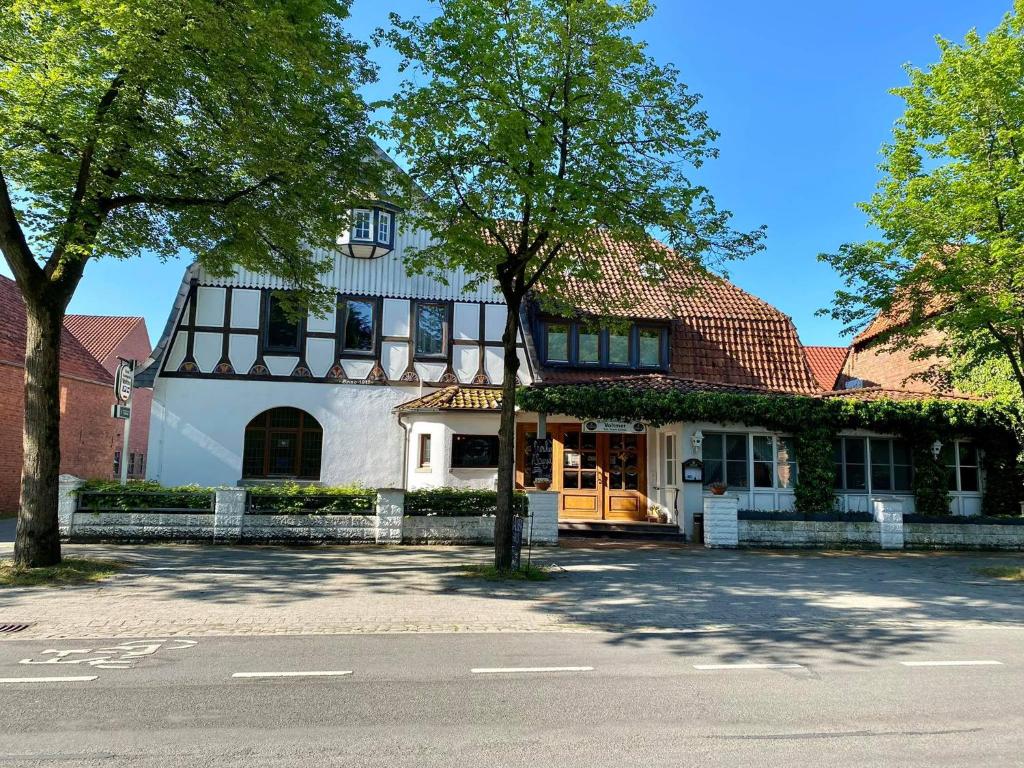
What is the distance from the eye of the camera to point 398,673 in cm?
617

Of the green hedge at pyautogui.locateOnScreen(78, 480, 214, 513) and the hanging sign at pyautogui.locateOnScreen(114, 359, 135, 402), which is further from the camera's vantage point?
the hanging sign at pyautogui.locateOnScreen(114, 359, 135, 402)

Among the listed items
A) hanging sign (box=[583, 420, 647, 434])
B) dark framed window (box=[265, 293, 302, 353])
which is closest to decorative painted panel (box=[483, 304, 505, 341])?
hanging sign (box=[583, 420, 647, 434])

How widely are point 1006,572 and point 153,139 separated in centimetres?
1621

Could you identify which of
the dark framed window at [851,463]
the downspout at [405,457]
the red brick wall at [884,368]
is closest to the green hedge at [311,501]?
the downspout at [405,457]

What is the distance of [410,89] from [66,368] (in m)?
20.9

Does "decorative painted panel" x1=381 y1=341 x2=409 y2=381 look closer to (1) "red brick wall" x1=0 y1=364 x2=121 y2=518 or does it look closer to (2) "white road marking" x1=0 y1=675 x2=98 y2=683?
(1) "red brick wall" x1=0 y1=364 x2=121 y2=518

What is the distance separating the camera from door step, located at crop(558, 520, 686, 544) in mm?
17203

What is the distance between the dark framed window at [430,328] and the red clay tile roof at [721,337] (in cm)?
342

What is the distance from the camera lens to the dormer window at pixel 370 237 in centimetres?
1986

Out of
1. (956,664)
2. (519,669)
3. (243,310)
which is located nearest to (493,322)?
(243,310)

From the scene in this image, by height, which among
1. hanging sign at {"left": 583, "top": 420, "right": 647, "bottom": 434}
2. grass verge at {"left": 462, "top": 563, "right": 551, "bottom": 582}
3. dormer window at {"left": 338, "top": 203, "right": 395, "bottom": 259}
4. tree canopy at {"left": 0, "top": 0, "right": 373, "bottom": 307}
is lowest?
grass verge at {"left": 462, "top": 563, "right": 551, "bottom": 582}

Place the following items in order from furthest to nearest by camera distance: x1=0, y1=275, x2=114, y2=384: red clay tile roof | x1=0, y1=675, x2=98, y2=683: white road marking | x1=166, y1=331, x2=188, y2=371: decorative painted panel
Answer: x1=0, y1=275, x2=114, y2=384: red clay tile roof → x1=166, y1=331, x2=188, y2=371: decorative painted panel → x1=0, y1=675, x2=98, y2=683: white road marking

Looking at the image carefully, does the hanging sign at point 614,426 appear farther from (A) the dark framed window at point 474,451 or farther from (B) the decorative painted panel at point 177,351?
(B) the decorative painted panel at point 177,351

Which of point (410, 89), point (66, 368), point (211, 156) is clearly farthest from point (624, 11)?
point (66, 368)
